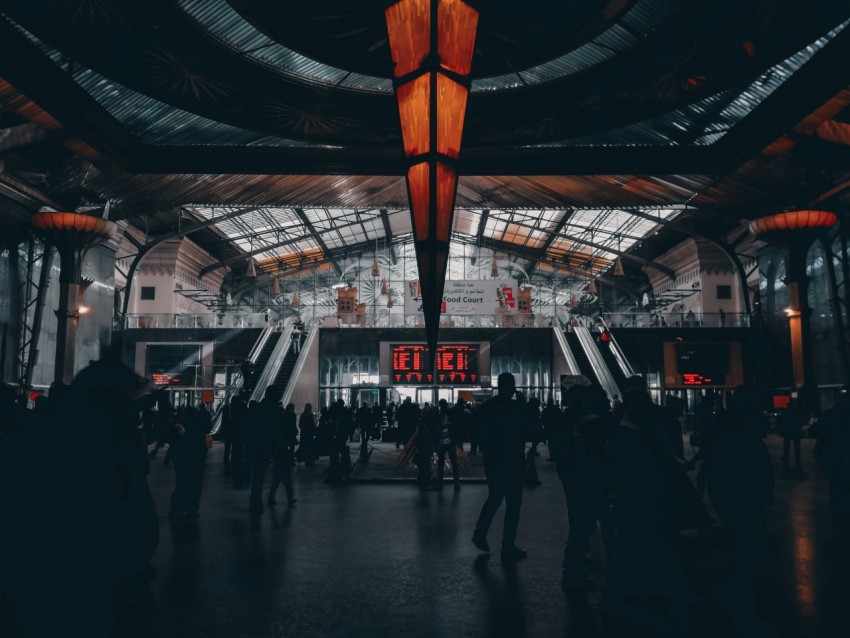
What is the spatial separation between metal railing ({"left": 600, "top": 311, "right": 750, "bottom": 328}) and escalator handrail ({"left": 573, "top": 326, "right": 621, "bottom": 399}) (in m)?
1.85

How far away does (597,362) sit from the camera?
2289cm

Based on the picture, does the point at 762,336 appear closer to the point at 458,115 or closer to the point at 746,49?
the point at 746,49

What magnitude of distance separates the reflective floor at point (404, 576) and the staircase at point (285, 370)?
14.1 metres

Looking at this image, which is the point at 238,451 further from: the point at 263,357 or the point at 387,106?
the point at 263,357

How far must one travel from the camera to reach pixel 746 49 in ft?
41.6

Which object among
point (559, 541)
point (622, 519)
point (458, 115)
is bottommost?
point (559, 541)

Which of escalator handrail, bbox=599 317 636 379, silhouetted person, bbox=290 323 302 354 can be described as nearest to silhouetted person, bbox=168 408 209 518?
escalator handrail, bbox=599 317 636 379

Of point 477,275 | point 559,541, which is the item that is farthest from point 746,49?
point 477,275

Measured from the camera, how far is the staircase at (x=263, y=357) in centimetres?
2272

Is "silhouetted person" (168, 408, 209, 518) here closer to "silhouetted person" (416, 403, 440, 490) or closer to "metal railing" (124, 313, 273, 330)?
"silhouetted person" (416, 403, 440, 490)

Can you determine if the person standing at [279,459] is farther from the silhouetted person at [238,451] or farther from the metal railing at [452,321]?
the metal railing at [452,321]

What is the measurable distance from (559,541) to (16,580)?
482 cm

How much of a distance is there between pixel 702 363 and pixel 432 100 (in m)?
21.2

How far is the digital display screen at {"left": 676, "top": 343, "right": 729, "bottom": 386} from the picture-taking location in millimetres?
25359
